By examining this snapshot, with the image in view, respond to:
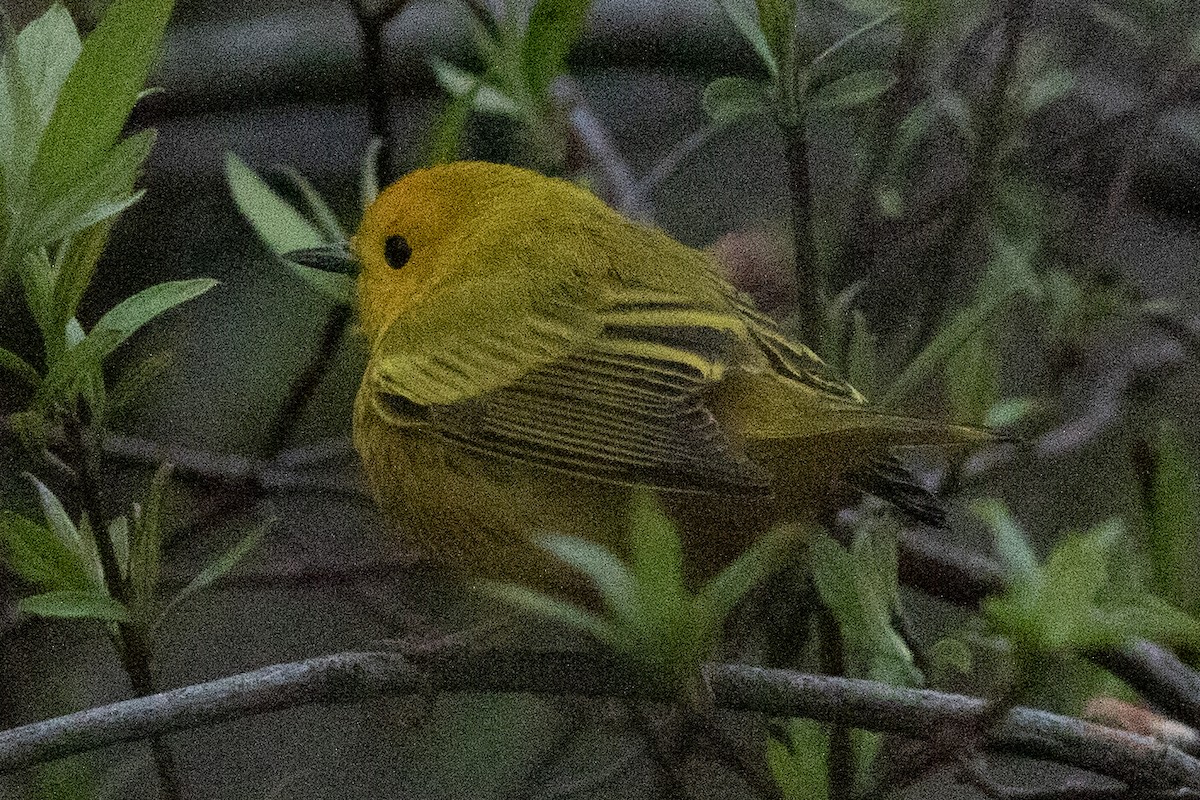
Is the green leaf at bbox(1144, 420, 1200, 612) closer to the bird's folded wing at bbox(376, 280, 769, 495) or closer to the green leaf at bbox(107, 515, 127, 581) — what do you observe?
the bird's folded wing at bbox(376, 280, 769, 495)

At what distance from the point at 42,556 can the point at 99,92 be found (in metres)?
0.27

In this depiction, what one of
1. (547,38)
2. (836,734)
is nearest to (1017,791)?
(836,734)

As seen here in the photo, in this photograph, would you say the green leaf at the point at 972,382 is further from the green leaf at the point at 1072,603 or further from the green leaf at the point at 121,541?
the green leaf at the point at 121,541

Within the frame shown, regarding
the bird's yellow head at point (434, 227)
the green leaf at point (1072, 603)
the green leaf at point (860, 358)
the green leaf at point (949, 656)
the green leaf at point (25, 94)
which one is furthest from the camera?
the bird's yellow head at point (434, 227)

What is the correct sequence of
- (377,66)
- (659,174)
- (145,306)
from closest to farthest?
1. (145,306)
2. (377,66)
3. (659,174)

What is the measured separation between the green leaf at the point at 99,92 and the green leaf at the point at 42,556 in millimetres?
195

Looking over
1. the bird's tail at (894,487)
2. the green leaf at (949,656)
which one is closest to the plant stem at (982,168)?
the bird's tail at (894,487)

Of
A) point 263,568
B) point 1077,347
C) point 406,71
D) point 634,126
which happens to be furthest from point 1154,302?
point 263,568

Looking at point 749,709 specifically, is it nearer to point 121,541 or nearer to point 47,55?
point 121,541

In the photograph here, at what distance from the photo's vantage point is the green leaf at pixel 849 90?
0.93m

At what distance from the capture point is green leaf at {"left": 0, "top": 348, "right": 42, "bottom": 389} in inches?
29.0

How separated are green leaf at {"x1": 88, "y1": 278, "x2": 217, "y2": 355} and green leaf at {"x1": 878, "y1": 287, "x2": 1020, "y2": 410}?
497 millimetres

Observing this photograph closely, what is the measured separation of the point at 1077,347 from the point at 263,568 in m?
0.78

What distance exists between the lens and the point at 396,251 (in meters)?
1.27
